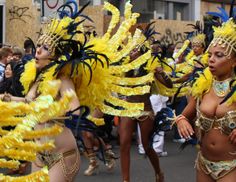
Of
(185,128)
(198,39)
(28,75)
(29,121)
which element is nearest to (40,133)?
(29,121)

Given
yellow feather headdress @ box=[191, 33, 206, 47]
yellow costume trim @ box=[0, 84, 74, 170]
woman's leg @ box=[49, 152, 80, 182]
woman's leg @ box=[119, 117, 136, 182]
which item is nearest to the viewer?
yellow costume trim @ box=[0, 84, 74, 170]

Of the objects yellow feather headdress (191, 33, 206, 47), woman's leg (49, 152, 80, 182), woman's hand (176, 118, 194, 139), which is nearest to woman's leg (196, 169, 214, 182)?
woman's hand (176, 118, 194, 139)

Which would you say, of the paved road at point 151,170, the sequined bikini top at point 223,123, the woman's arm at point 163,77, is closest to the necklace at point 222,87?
the sequined bikini top at point 223,123

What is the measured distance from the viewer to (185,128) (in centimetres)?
385

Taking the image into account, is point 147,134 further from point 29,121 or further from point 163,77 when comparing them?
point 29,121

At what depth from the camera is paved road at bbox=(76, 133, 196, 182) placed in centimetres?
714

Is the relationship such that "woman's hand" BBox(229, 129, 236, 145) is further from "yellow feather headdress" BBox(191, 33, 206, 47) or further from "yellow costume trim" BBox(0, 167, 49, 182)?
"yellow feather headdress" BBox(191, 33, 206, 47)

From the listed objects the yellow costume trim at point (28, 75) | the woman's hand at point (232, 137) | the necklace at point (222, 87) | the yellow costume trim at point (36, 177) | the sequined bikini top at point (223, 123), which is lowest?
the woman's hand at point (232, 137)

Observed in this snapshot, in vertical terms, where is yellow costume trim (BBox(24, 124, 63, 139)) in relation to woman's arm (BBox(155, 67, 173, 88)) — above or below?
above

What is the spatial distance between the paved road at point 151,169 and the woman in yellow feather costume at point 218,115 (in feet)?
10.8

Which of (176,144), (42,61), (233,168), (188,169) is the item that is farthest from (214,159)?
(176,144)

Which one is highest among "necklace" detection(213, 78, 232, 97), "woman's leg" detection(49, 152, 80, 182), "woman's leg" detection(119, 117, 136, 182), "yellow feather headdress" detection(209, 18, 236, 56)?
"yellow feather headdress" detection(209, 18, 236, 56)

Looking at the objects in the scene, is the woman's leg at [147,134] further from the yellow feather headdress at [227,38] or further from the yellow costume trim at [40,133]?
the yellow costume trim at [40,133]

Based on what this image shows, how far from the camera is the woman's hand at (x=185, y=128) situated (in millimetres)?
3824
